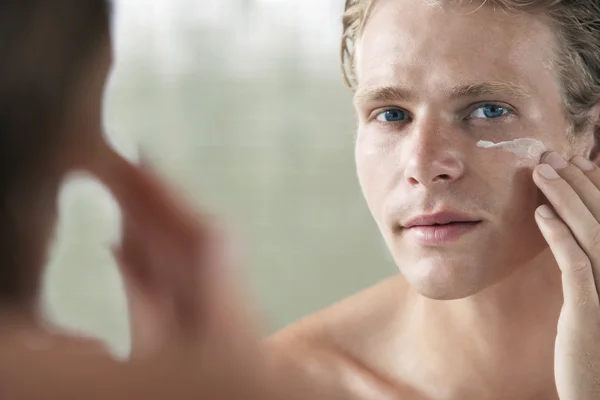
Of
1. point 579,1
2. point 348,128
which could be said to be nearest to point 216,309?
point 579,1

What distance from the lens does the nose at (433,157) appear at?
88cm

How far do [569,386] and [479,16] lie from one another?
0.46 meters

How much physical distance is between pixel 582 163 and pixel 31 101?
778 mm

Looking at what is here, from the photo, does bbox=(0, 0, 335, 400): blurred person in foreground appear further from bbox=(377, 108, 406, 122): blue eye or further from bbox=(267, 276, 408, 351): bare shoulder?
bbox=(267, 276, 408, 351): bare shoulder

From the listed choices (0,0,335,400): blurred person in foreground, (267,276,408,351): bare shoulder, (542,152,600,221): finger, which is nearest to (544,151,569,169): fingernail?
(542,152,600,221): finger

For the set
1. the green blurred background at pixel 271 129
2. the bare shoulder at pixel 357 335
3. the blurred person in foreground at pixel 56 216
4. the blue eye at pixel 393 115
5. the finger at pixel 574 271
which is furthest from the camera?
the green blurred background at pixel 271 129

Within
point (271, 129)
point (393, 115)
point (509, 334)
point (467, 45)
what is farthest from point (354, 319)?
point (271, 129)

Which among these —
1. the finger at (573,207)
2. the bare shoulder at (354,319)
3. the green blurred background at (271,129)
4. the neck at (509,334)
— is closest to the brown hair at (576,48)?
the finger at (573,207)

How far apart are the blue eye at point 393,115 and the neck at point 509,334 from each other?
264 millimetres

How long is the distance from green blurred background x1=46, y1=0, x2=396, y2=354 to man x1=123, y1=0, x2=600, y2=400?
0.62 m

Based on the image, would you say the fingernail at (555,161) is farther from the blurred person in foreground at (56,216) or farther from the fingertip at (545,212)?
the blurred person in foreground at (56,216)

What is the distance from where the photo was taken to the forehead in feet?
2.93

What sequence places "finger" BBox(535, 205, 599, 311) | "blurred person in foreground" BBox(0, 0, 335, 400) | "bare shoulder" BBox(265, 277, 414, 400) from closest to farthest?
"blurred person in foreground" BBox(0, 0, 335, 400) → "finger" BBox(535, 205, 599, 311) → "bare shoulder" BBox(265, 277, 414, 400)

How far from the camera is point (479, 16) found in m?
0.89
